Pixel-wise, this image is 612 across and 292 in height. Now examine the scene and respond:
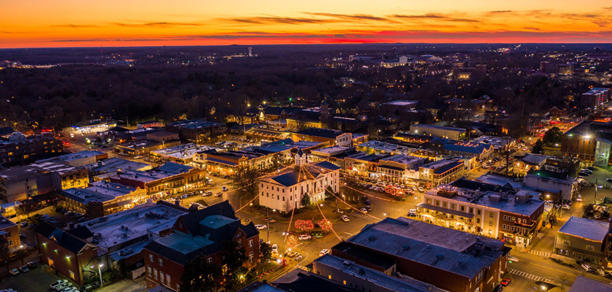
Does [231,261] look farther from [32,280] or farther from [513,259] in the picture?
[513,259]

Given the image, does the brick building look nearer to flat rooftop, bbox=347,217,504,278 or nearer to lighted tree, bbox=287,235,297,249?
flat rooftop, bbox=347,217,504,278

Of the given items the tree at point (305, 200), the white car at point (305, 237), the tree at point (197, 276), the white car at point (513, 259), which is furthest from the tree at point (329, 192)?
the tree at point (197, 276)

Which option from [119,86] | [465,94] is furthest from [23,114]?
[465,94]

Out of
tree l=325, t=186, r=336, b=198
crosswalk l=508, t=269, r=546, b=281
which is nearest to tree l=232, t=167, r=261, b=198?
tree l=325, t=186, r=336, b=198

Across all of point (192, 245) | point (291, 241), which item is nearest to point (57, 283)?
point (192, 245)

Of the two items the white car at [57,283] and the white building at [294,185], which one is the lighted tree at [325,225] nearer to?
the white building at [294,185]
